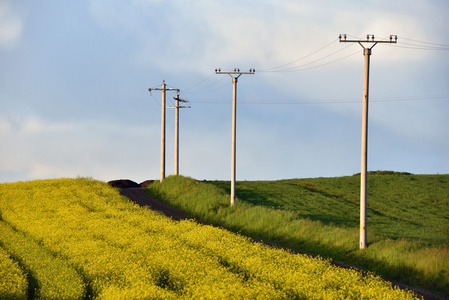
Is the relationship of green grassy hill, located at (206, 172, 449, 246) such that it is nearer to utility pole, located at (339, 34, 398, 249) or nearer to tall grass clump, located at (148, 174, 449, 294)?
tall grass clump, located at (148, 174, 449, 294)

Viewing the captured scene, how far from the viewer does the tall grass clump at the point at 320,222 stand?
20.2 m

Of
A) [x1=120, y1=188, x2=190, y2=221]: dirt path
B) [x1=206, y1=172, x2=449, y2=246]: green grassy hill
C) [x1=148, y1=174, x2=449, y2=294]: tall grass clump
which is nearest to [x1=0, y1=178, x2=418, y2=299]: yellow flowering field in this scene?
[x1=148, y1=174, x2=449, y2=294]: tall grass clump

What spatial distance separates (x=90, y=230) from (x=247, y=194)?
865 inches

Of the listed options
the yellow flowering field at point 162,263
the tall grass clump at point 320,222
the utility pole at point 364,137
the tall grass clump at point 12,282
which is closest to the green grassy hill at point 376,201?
the tall grass clump at point 320,222

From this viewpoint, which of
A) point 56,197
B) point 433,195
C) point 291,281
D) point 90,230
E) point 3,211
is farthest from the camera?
point 433,195

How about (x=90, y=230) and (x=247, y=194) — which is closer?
(x=90, y=230)

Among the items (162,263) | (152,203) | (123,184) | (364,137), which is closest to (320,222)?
(364,137)

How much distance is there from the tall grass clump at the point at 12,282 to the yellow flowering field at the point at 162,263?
1.25 feet

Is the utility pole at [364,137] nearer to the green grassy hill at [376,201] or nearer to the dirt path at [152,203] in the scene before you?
A: the green grassy hill at [376,201]

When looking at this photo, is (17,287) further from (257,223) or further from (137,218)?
(257,223)

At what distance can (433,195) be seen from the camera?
5669 cm

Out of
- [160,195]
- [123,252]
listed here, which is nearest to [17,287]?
[123,252]

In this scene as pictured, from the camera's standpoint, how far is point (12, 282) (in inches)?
665

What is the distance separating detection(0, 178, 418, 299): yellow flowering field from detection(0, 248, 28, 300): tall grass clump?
382 millimetres
